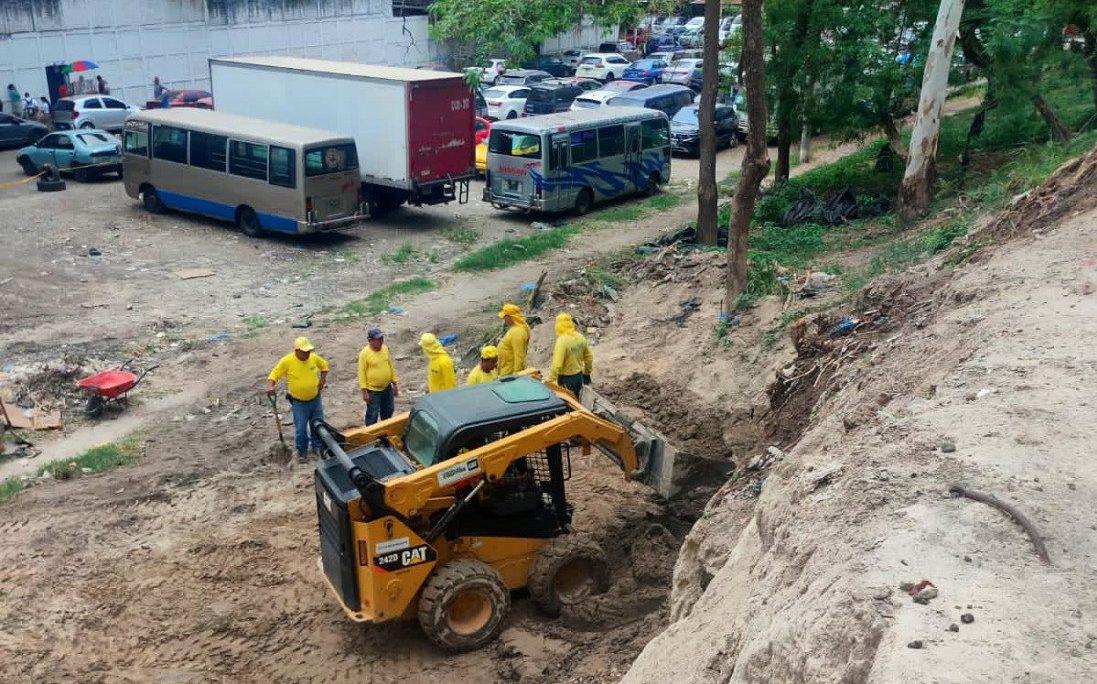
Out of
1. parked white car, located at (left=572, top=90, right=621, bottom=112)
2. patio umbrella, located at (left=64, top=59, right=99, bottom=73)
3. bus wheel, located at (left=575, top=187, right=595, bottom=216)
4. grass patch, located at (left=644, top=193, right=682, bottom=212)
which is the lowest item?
grass patch, located at (left=644, top=193, right=682, bottom=212)

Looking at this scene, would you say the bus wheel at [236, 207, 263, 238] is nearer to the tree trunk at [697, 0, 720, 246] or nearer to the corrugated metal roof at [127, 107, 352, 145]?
the corrugated metal roof at [127, 107, 352, 145]

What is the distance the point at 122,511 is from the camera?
10.5 metres

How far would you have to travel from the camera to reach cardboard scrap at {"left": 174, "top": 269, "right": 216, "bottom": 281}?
18094mm

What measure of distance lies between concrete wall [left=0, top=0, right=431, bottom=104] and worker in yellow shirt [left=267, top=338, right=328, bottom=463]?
23348 millimetres

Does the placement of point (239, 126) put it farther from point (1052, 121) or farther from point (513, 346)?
point (1052, 121)

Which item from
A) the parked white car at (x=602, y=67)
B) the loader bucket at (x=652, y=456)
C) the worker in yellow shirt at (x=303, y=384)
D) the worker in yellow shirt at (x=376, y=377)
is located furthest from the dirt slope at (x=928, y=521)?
the parked white car at (x=602, y=67)

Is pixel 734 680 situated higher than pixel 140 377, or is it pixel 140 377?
pixel 734 680

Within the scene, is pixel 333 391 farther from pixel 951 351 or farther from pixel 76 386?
pixel 951 351

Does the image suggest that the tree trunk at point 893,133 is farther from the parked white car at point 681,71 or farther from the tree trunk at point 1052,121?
the parked white car at point 681,71

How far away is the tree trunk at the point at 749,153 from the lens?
1241cm

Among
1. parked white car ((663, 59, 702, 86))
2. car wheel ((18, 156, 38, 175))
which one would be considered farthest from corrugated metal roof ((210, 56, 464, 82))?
parked white car ((663, 59, 702, 86))

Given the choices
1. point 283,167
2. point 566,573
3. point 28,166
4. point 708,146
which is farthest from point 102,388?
point 28,166

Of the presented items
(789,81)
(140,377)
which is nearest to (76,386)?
(140,377)

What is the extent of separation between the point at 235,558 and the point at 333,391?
14.0 feet
